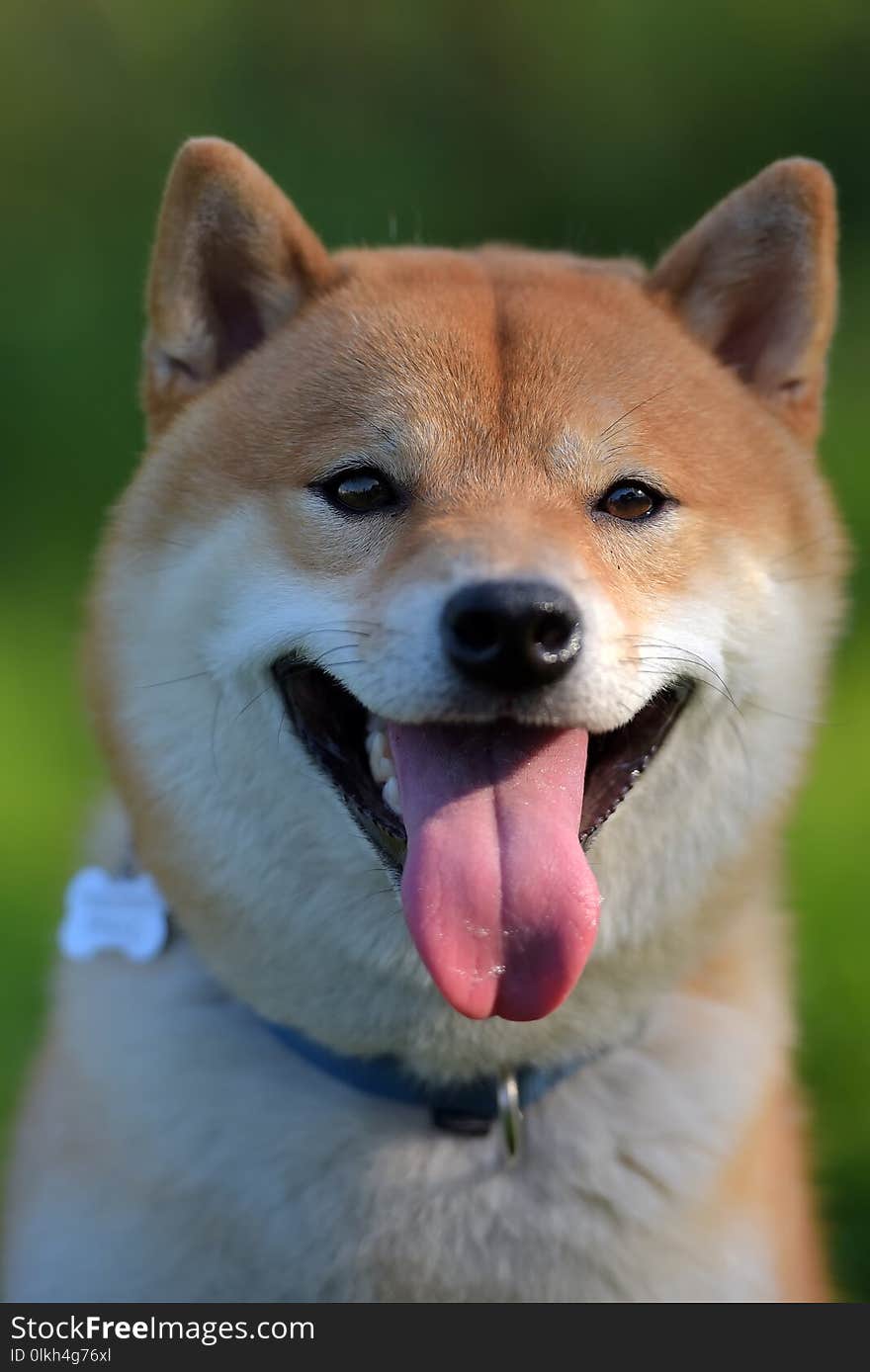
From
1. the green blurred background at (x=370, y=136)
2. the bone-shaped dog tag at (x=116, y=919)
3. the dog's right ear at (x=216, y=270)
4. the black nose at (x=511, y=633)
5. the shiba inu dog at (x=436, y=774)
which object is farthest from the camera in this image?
the green blurred background at (x=370, y=136)

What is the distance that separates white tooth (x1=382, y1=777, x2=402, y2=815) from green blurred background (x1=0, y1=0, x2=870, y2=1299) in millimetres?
5010

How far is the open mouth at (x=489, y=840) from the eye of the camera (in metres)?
1.93

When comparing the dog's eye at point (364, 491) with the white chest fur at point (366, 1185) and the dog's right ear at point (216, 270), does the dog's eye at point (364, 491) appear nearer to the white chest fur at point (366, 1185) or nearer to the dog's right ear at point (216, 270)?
the dog's right ear at point (216, 270)

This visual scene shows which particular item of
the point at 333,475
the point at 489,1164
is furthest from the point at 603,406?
the point at 489,1164

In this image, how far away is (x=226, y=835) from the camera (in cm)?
218

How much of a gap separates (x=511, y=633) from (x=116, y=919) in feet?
3.34

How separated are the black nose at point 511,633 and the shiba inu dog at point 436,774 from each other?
20 mm

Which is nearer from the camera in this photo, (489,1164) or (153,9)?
(489,1164)

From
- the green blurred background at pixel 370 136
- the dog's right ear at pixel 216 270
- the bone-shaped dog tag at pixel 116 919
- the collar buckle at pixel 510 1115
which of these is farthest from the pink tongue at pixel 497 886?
the green blurred background at pixel 370 136

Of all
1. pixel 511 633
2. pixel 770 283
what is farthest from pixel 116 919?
pixel 770 283

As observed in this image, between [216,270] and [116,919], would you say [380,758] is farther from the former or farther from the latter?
[216,270]

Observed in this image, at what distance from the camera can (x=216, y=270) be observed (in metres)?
2.40
